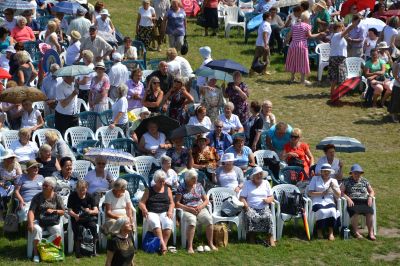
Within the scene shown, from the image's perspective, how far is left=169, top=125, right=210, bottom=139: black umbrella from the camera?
1781 centimetres

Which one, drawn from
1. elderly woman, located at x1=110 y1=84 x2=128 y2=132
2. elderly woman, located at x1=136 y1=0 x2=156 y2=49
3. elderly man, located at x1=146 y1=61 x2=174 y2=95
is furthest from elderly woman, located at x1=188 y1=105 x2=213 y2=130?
elderly woman, located at x1=136 y1=0 x2=156 y2=49

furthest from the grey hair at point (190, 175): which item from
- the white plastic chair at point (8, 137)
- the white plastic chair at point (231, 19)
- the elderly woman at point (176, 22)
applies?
the white plastic chair at point (231, 19)

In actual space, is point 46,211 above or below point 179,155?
below

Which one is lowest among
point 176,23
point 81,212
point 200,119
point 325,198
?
point 325,198

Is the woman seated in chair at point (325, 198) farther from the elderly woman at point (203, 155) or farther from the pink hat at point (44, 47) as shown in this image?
the pink hat at point (44, 47)

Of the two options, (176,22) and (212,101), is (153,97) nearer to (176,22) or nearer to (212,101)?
(212,101)

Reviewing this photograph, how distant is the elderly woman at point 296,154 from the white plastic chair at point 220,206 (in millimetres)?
1566

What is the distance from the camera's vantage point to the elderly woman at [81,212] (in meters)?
15.6

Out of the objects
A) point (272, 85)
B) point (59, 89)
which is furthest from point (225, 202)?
point (272, 85)

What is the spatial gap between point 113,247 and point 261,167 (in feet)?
15.1

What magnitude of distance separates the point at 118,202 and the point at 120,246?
1.94 m

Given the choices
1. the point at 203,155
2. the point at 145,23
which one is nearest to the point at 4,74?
the point at 203,155

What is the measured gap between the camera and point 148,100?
20016 millimetres

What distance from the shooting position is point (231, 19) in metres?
28.6
